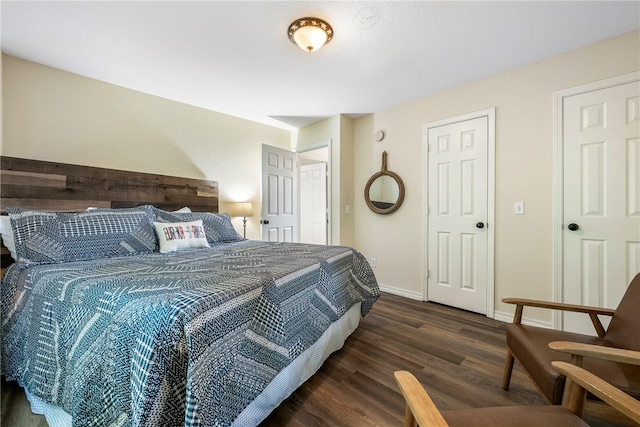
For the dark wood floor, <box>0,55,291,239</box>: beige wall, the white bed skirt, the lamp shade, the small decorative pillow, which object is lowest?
the dark wood floor

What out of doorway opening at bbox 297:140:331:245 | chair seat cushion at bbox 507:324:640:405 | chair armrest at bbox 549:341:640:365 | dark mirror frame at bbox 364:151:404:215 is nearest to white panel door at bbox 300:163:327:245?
doorway opening at bbox 297:140:331:245

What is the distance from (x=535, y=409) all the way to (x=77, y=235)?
262 centimetres

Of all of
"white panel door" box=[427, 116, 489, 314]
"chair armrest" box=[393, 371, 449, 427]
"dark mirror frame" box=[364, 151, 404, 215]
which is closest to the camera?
"chair armrest" box=[393, 371, 449, 427]

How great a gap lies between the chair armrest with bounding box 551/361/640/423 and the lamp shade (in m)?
3.32

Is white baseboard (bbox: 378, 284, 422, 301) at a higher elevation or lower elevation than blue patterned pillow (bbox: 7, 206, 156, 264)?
lower

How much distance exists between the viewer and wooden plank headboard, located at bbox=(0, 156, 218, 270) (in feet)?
6.78

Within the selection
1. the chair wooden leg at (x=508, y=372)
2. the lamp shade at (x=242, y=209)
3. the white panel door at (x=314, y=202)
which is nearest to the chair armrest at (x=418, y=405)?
the chair wooden leg at (x=508, y=372)

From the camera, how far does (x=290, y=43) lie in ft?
6.86

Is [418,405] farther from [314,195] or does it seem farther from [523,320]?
[314,195]

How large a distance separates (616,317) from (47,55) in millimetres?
4365

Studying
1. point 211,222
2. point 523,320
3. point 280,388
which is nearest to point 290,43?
point 211,222

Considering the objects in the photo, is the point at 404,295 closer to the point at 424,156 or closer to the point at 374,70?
the point at 424,156

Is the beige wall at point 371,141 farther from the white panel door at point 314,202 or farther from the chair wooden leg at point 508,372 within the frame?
the white panel door at point 314,202

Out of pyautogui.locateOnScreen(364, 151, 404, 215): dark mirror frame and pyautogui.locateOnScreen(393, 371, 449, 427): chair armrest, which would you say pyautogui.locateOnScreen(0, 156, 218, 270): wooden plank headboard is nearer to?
pyautogui.locateOnScreen(364, 151, 404, 215): dark mirror frame
